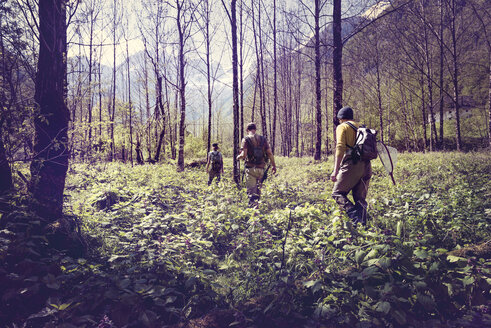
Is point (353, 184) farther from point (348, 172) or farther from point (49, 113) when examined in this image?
point (49, 113)

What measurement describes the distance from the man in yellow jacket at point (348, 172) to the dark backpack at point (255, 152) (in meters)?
2.38

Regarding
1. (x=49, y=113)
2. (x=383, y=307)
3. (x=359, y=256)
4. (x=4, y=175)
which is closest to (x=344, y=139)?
(x=359, y=256)

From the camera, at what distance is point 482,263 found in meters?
2.39

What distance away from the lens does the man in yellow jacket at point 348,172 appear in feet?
13.0

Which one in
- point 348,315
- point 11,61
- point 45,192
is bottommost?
point 348,315

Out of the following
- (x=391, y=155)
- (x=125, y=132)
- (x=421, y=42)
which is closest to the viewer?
(x=391, y=155)

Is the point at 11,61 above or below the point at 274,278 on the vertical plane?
above

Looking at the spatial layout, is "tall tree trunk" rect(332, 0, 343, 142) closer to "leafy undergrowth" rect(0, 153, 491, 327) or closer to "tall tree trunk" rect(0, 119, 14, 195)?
"leafy undergrowth" rect(0, 153, 491, 327)

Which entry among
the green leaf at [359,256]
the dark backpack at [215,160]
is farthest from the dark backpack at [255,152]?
the green leaf at [359,256]

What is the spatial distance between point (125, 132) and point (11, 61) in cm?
1649

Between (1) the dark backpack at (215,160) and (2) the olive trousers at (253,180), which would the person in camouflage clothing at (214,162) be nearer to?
(1) the dark backpack at (215,160)

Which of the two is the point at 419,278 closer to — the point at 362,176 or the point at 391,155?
the point at 362,176

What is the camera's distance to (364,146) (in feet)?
12.4

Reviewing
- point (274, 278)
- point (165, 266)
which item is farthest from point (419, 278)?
point (165, 266)
